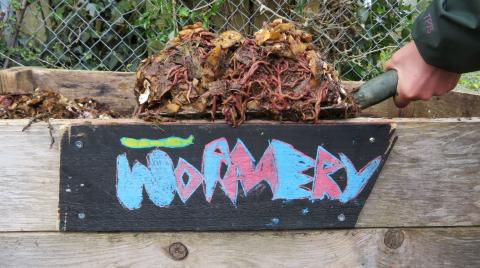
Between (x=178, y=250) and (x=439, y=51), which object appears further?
(x=178, y=250)

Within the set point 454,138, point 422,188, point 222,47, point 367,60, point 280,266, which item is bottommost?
point 367,60

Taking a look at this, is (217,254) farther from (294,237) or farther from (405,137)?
(405,137)

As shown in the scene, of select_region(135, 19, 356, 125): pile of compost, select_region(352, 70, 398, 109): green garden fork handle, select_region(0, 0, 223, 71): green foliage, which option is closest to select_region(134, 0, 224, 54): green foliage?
select_region(0, 0, 223, 71): green foliage

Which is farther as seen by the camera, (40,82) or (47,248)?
(40,82)

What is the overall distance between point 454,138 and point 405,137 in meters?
0.14

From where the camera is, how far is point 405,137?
57.9 inches

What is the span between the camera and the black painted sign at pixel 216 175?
A: 1.41m

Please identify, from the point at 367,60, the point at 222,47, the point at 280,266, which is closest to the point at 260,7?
the point at 367,60

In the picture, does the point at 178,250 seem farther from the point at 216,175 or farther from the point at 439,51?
the point at 439,51

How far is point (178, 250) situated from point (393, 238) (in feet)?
2.05

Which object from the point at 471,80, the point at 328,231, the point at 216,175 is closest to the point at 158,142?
the point at 216,175

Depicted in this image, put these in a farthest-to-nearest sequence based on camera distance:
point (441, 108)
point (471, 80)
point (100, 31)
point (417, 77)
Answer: point (471, 80) < point (100, 31) < point (441, 108) < point (417, 77)

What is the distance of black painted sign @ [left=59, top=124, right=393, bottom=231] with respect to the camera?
1407mm

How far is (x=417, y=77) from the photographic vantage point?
147cm
